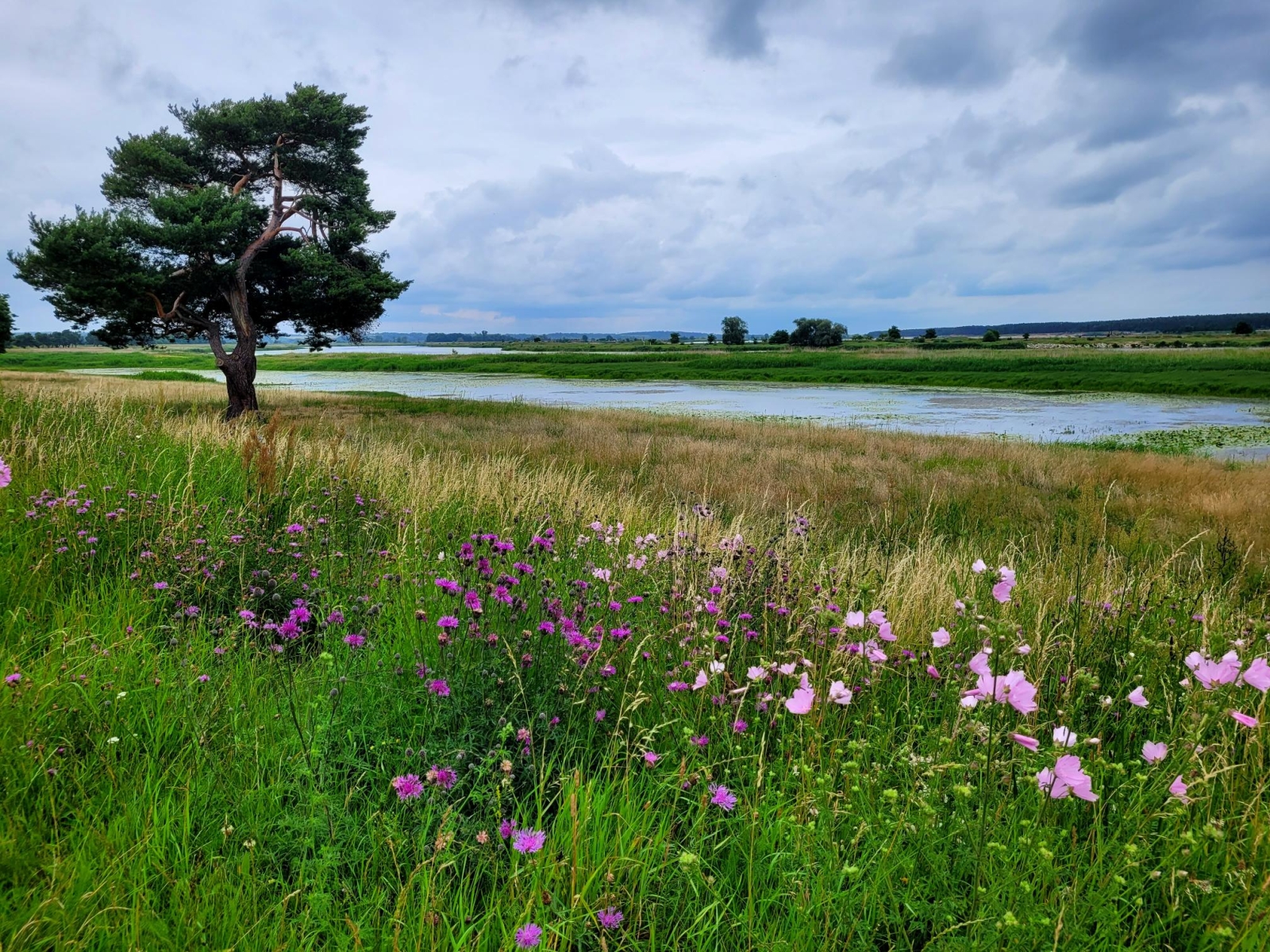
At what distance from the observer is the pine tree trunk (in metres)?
21.2

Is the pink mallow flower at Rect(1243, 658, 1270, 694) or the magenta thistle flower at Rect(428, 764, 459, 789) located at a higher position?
the pink mallow flower at Rect(1243, 658, 1270, 694)

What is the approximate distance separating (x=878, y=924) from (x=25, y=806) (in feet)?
8.94

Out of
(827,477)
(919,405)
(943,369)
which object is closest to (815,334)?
(943,369)

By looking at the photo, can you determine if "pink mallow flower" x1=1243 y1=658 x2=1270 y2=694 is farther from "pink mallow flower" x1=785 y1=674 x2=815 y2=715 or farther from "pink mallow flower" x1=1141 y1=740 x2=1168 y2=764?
"pink mallow flower" x1=785 y1=674 x2=815 y2=715

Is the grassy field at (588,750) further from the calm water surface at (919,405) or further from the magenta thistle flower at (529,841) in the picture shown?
the calm water surface at (919,405)

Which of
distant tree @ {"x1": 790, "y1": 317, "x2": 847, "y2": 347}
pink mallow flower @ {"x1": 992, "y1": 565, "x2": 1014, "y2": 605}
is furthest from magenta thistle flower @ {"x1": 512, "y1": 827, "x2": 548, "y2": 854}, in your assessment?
distant tree @ {"x1": 790, "y1": 317, "x2": 847, "y2": 347}

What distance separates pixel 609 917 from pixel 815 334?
435ft

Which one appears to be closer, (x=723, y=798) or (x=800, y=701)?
(x=800, y=701)

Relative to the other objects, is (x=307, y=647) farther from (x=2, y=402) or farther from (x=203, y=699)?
(x=2, y=402)

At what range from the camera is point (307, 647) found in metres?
4.19

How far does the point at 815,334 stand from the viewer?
418 feet

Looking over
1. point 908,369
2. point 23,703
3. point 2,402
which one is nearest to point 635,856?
point 23,703

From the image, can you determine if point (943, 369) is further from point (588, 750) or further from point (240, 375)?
point (588, 750)

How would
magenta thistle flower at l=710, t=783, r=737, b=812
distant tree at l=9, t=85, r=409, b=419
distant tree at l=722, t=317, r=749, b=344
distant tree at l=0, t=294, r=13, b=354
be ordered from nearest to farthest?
magenta thistle flower at l=710, t=783, r=737, b=812, distant tree at l=9, t=85, r=409, b=419, distant tree at l=0, t=294, r=13, b=354, distant tree at l=722, t=317, r=749, b=344
